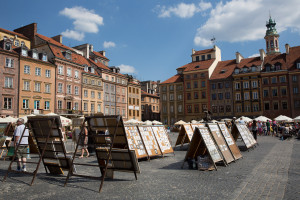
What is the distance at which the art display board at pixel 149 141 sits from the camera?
12.0 metres

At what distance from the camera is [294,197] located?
5609mm

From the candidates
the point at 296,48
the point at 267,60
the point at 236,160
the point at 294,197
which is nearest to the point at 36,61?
the point at 236,160

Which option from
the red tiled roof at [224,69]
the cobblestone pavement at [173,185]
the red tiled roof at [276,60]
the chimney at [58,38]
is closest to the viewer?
the cobblestone pavement at [173,185]

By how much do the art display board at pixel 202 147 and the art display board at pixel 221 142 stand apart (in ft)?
0.71

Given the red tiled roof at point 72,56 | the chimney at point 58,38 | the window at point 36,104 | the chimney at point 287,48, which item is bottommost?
the window at point 36,104

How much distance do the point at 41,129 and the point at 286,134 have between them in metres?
23.4

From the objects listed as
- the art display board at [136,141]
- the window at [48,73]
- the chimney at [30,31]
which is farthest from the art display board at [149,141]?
the chimney at [30,31]

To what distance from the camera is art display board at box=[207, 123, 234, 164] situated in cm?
991

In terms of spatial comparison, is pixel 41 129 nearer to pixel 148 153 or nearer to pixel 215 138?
A: pixel 148 153

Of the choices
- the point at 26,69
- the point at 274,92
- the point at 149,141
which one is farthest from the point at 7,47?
the point at 274,92

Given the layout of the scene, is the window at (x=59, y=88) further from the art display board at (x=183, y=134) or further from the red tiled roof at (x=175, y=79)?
the art display board at (x=183, y=134)

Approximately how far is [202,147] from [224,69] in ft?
175

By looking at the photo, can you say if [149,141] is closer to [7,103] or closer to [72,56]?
[7,103]

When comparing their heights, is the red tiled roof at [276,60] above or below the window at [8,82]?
above
